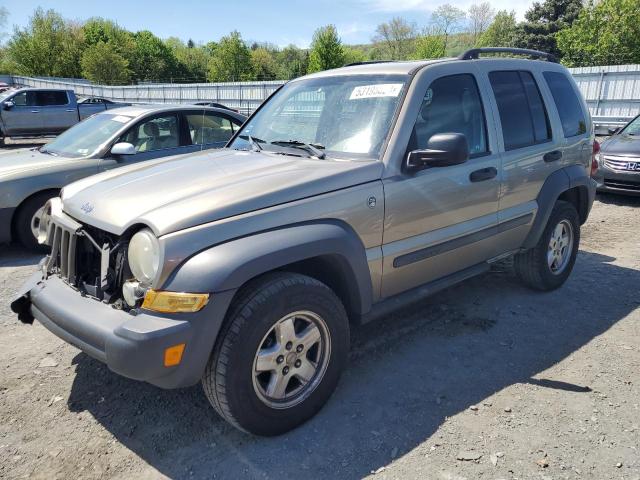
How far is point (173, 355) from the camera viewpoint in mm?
2318

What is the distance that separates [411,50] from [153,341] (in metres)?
85.2

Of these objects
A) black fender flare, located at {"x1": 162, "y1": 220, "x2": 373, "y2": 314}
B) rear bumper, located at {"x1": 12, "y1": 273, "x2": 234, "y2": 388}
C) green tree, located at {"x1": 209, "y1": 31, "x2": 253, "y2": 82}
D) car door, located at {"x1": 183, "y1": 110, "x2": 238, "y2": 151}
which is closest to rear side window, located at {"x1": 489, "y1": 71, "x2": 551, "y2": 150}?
black fender flare, located at {"x1": 162, "y1": 220, "x2": 373, "y2": 314}

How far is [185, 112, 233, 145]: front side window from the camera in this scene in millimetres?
6797

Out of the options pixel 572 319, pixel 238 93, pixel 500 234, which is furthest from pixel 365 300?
pixel 238 93

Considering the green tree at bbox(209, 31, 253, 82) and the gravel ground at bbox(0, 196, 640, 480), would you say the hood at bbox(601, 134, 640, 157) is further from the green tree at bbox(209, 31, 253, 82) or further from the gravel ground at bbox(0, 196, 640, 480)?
the green tree at bbox(209, 31, 253, 82)

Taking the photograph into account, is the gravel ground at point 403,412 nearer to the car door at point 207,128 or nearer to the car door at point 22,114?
the car door at point 207,128

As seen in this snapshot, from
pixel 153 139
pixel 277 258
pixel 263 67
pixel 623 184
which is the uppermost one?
pixel 263 67

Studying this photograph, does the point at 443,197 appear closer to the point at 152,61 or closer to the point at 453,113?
the point at 453,113

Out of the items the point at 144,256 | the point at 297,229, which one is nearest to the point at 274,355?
the point at 297,229

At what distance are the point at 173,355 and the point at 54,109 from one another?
56.4 feet

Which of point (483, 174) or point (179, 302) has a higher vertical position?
point (483, 174)

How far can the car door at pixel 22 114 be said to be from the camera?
1658 cm

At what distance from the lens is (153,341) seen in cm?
227

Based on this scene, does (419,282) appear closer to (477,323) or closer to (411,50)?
(477,323)
